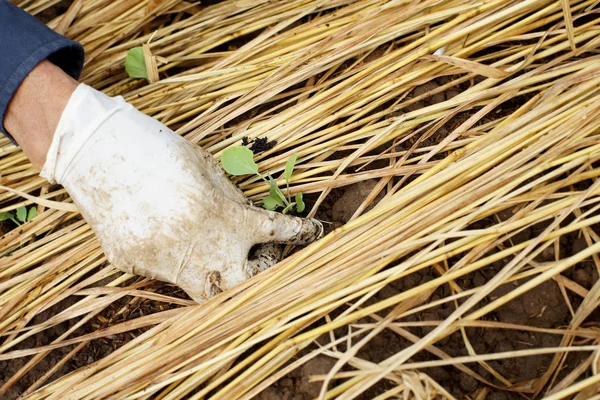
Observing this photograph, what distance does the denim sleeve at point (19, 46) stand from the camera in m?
1.32

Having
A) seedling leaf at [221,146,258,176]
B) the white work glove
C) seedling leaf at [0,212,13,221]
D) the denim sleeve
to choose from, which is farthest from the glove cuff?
seedling leaf at [0,212,13,221]

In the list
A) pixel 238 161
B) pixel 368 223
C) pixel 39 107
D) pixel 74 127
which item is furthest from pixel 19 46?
pixel 368 223

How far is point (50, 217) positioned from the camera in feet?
4.94

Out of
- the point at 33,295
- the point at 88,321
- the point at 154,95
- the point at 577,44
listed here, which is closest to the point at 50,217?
the point at 33,295

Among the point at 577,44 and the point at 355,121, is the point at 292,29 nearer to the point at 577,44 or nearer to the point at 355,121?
the point at 355,121

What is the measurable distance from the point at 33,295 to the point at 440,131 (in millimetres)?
1190

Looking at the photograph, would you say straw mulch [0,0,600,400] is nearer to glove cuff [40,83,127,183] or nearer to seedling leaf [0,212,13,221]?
seedling leaf [0,212,13,221]

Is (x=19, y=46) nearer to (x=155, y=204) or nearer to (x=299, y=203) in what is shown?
(x=155, y=204)

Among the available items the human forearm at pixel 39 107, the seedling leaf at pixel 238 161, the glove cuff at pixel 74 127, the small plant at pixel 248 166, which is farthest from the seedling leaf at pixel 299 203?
the human forearm at pixel 39 107

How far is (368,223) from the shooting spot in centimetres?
121

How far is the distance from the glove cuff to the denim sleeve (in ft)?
0.55

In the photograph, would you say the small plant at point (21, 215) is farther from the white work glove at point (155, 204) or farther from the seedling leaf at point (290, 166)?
the seedling leaf at point (290, 166)

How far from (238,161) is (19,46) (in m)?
0.64

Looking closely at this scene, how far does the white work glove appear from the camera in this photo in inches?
47.6
